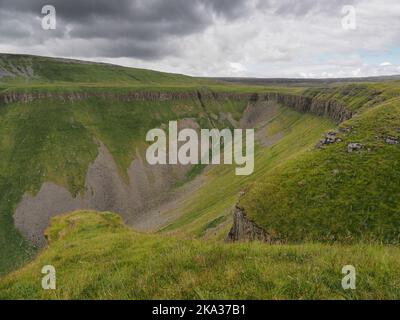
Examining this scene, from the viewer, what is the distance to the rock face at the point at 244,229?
34.0 meters

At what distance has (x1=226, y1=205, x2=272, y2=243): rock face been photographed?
33969 mm

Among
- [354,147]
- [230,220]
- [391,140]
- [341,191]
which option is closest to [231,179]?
[230,220]

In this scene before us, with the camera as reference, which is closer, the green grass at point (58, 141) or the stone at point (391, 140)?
the stone at point (391, 140)

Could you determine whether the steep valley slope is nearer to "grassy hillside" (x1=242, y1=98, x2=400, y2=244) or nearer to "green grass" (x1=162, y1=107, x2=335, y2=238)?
"grassy hillside" (x1=242, y1=98, x2=400, y2=244)

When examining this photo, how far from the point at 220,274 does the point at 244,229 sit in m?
26.0

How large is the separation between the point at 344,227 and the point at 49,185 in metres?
110

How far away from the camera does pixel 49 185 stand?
11994cm

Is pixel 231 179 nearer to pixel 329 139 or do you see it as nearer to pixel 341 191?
pixel 329 139

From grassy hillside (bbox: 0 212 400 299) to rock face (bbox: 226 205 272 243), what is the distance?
63.8 ft

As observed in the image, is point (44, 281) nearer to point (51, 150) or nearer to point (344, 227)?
point (344, 227)

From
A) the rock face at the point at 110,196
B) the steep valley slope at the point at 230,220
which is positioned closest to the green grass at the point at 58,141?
the steep valley slope at the point at 230,220

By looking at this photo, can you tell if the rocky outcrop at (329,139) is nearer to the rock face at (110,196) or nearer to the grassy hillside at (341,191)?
the grassy hillside at (341,191)

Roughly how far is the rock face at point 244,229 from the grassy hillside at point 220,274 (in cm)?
1946

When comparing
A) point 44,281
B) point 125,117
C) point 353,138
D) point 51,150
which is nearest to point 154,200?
point 51,150
